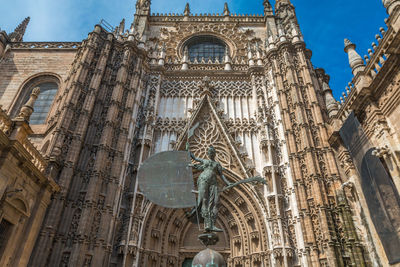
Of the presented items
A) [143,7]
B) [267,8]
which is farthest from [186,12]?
[267,8]

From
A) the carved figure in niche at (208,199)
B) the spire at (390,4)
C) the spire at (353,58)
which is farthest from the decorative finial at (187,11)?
the carved figure in niche at (208,199)

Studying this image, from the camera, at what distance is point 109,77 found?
16953mm

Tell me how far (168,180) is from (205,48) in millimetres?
17363

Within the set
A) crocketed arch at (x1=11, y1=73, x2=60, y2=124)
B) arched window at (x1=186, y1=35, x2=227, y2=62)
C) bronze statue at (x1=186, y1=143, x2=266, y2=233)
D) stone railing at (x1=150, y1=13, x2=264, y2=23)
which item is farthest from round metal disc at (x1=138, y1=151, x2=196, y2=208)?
stone railing at (x1=150, y1=13, x2=264, y2=23)

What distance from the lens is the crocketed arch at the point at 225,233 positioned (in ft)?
44.3

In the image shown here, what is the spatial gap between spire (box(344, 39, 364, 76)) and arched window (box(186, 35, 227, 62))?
32.9 ft

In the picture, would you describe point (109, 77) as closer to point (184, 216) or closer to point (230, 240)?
point (184, 216)

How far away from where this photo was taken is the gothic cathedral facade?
35.0ft

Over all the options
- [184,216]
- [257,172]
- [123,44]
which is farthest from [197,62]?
[184,216]

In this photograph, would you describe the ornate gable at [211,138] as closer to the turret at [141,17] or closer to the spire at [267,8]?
the turret at [141,17]

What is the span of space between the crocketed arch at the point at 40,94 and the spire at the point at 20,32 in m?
5.05

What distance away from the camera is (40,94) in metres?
18.3

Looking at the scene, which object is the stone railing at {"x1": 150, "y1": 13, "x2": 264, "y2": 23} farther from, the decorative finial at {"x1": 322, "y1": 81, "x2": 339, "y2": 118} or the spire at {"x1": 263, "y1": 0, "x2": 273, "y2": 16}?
the decorative finial at {"x1": 322, "y1": 81, "x2": 339, "y2": 118}

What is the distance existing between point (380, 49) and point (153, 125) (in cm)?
1137
